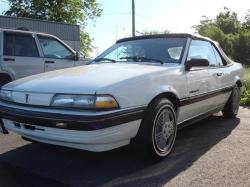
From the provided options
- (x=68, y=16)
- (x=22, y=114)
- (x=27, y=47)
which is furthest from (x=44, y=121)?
(x=68, y=16)

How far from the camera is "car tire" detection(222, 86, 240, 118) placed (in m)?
6.97

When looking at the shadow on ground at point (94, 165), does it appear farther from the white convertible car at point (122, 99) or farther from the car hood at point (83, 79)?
the car hood at point (83, 79)

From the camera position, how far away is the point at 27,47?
8.59m

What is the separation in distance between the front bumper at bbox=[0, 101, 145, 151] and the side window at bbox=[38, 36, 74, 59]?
4641mm

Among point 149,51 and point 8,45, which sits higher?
point 8,45

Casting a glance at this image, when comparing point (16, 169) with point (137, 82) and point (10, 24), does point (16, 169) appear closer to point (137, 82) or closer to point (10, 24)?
point (137, 82)

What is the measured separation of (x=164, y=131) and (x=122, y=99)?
→ 0.86 meters

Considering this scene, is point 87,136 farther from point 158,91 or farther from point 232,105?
point 232,105

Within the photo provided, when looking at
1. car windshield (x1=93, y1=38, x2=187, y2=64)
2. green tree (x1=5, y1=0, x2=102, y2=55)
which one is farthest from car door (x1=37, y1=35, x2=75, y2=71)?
green tree (x1=5, y1=0, x2=102, y2=55)

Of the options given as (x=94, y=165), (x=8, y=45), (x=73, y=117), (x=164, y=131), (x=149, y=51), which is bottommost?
(x=94, y=165)

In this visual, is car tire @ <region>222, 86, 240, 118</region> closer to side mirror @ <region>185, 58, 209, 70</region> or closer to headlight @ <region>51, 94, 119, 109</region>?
side mirror @ <region>185, 58, 209, 70</region>

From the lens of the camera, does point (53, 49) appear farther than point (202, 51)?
Yes

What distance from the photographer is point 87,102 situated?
398cm

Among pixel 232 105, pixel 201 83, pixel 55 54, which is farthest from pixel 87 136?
pixel 55 54
